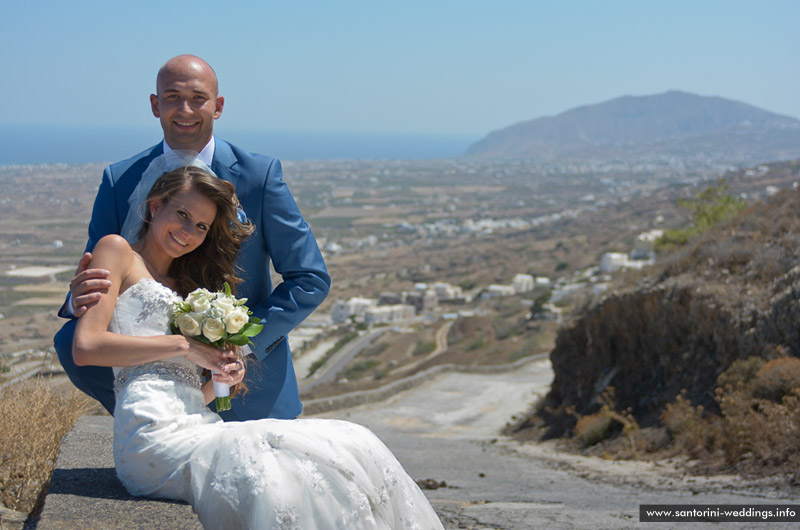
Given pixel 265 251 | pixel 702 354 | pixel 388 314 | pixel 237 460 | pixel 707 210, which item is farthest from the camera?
pixel 388 314

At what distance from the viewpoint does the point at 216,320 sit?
2773 millimetres

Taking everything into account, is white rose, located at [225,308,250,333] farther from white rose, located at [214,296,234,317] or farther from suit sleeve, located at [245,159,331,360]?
suit sleeve, located at [245,159,331,360]

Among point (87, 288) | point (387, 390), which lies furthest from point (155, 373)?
point (387, 390)

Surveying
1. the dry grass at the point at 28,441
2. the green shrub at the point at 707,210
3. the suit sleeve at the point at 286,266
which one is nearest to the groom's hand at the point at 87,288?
the suit sleeve at the point at 286,266

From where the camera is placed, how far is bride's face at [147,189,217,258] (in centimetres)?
293

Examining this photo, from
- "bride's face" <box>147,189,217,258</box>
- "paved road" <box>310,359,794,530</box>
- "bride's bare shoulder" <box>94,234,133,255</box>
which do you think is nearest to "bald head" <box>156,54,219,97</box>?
"bride's face" <box>147,189,217,258</box>

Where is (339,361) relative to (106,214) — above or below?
below

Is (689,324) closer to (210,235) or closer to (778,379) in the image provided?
(778,379)

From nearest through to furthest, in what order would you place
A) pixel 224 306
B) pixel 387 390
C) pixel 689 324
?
pixel 224 306, pixel 689 324, pixel 387 390

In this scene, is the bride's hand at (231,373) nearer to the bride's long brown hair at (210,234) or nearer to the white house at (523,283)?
the bride's long brown hair at (210,234)

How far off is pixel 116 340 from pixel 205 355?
0.34 meters

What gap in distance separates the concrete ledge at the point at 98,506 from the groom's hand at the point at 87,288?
0.70 metres

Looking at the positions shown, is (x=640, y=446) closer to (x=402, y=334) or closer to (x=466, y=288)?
(x=402, y=334)

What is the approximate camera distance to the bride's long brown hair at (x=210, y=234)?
2926 millimetres
